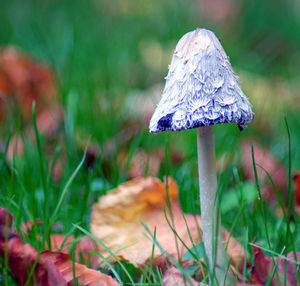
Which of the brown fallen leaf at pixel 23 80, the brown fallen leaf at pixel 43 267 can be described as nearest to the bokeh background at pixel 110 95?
the brown fallen leaf at pixel 23 80

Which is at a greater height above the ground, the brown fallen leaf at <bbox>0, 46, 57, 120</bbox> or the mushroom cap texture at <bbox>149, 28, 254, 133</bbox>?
the mushroom cap texture at <bbox>149, 28, 254, 133</bbox>

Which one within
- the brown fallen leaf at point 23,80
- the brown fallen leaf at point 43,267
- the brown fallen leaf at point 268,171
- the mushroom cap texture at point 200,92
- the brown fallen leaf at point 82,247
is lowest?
the brown fallen leaf at point 268,171

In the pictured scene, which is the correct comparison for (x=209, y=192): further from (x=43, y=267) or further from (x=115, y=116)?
(x=115, y=116)

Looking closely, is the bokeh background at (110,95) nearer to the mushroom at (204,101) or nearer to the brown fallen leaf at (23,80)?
the brown fallen leaf at (23,80)

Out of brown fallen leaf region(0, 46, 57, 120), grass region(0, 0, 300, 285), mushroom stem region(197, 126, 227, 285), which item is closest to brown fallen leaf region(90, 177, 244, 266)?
grass region(0, 0, 300, 285)

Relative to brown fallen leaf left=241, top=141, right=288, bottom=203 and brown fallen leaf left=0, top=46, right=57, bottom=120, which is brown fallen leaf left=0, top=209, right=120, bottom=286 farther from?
brown fallen leaf left=0, top=46, right=57, bottom=120

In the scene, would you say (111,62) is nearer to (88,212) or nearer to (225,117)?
(88,212)
